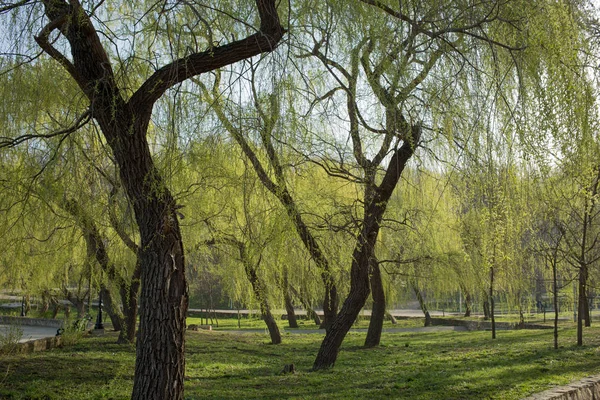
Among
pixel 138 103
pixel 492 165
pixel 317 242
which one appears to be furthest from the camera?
pixel 317 242

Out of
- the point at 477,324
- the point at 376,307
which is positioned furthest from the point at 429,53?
the point at 477,324

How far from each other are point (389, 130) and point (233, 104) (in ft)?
4.25

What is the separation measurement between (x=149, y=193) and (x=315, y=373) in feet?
16.7

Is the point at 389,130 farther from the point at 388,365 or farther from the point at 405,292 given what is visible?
the point at 405,292

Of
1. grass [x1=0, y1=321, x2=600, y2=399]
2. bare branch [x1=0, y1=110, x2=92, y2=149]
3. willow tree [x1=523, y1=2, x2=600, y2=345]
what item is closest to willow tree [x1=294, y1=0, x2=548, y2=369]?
willow tree [x1=523, y1=2, x2=600, y2=345]

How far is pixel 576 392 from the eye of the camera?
5695mm

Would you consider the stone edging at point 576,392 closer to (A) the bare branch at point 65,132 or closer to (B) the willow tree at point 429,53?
(B) the willow tree at point 429,53

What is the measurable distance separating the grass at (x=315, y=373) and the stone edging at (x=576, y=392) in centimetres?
58

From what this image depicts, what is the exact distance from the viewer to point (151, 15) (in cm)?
615

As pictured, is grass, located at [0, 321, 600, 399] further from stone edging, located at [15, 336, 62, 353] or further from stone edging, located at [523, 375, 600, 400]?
stone edging, located at [523, 375, 600, 400]

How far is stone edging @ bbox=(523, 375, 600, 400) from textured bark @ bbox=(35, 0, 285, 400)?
10.1 feet

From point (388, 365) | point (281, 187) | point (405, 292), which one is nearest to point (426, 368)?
point (388, 365)

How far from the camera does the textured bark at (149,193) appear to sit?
4926 millimetres

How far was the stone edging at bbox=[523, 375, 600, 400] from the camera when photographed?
5383mm
